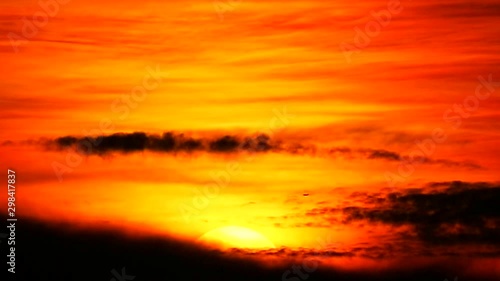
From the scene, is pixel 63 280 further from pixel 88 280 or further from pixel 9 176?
pixel 9 176

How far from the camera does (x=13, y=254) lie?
47969mm

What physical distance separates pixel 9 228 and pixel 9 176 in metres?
2.56

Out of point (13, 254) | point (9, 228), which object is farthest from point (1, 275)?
point (9, 228)

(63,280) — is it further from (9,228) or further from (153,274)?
(9,228)

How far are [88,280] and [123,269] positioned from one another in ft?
12.5

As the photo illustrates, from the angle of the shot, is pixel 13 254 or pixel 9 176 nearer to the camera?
pixel 9 176

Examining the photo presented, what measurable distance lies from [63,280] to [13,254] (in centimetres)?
843

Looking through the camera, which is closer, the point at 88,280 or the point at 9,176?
the point at 9,176

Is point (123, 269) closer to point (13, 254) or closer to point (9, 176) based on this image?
point (13, 254)

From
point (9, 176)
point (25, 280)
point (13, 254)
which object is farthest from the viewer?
point (25, 280)

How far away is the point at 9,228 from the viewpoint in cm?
4416

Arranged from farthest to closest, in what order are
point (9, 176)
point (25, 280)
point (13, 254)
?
point (25, 280)
point (13, 254)
point (9, 176)

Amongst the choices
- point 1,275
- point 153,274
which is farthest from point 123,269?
point 1,275

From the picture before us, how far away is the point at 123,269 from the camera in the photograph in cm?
5416
